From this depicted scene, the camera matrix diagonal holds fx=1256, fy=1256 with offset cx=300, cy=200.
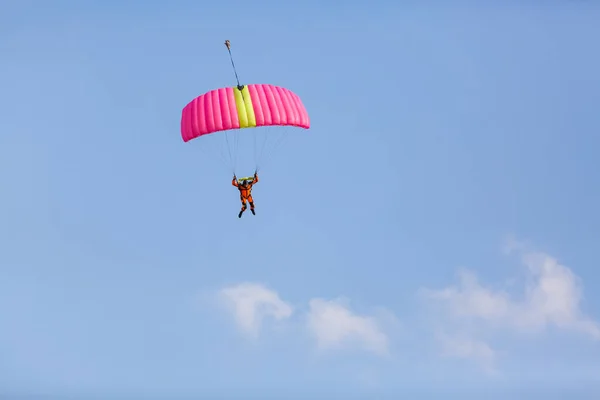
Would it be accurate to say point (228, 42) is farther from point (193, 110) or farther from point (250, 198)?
point (250, 198)

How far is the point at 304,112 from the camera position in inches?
2360

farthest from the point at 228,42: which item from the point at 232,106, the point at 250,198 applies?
the point at 250,198

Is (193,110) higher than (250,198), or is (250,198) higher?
(193,110)

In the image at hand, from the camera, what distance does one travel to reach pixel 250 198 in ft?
192

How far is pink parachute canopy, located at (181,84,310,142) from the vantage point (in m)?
57.4

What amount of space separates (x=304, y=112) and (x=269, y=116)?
2.74 metres

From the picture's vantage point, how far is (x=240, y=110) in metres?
57.6

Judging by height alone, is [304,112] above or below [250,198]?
above

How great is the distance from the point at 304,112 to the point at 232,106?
3.98 m

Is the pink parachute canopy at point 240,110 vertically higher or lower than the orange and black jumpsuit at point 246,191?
higher

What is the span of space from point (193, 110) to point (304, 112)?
5334 millimetres

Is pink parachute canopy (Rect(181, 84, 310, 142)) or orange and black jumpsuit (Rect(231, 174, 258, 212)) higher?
pink parachute canopy (Rect(181, 84, 310, 142))

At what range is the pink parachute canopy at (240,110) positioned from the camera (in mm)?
57438

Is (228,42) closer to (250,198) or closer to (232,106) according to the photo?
(232,106)
